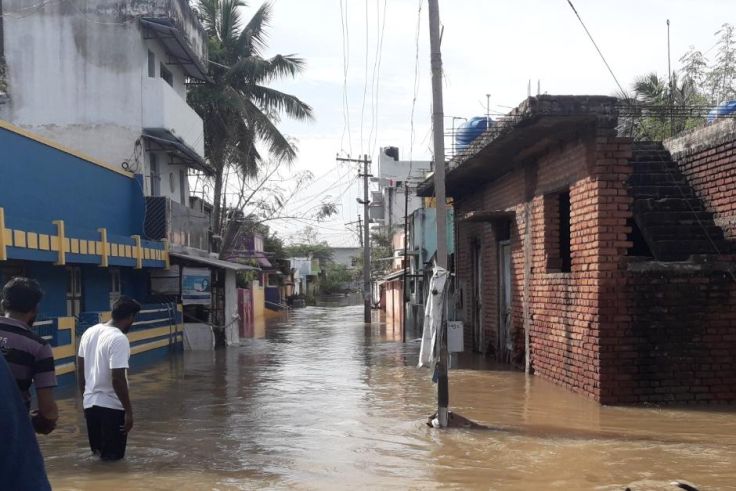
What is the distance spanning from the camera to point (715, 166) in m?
10.5

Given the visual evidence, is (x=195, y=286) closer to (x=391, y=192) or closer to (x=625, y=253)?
(x=625, y=253)

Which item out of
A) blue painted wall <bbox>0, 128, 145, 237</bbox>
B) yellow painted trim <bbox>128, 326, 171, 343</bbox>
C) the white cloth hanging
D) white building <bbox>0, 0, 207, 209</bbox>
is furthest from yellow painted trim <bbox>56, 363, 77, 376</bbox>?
white building <bbox>0, 0, 207, 209</bbox>

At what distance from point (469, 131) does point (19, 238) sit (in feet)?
27.0

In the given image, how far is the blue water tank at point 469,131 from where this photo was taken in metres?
14.4

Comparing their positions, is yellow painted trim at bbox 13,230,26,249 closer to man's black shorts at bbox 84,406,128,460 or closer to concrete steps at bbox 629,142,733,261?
man's black shorts at bbox 84,406,128,460

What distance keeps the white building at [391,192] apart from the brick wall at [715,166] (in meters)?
34.3

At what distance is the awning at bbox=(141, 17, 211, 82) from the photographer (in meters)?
21.2

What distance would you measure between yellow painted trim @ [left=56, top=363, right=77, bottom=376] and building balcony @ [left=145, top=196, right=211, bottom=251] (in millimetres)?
7268

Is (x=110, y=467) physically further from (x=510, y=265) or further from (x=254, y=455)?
(x=510, y=265)

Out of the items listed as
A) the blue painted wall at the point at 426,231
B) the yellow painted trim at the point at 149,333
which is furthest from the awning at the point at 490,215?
the blue painted wall at the point at 426,231

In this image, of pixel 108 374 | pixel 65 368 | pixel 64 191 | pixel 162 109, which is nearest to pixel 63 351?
pixel 65 368

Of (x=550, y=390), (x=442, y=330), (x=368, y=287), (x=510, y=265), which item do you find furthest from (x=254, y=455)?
(x=368, y=287)

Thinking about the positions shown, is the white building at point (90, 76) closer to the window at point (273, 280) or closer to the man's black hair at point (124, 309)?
the man's black hair at point (124, 309)

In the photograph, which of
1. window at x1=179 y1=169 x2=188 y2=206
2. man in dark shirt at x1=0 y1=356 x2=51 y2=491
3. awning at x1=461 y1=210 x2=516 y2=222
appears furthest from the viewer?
window at x1=179 y1=169 x2=188 y2=206
